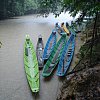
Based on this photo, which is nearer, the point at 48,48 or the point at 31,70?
the point at 31,70

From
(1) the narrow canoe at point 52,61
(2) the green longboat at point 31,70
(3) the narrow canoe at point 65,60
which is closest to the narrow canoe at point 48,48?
(1) the narrow canoe at point 52,61

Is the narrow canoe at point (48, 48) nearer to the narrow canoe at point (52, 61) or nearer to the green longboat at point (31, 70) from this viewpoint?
the narrow canoe at point (52, 61)

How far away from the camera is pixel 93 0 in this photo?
152 inches

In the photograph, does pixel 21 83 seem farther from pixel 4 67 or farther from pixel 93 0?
pixel 93 0

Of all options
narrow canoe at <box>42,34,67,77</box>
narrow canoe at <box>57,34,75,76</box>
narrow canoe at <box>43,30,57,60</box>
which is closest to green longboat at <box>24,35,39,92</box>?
narrow canoe at <box>42,34,67,77</box>

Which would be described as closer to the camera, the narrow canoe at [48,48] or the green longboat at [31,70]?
the green longboat at [31,70]

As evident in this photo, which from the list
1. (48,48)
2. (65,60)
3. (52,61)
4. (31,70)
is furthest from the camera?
(48,48)

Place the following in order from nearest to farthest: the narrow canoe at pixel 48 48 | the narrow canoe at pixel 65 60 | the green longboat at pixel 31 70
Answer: the green longboat at pixel 31 70 → the narrow canoe at pixel 65 60 → the narrow canoe at pixel 48 48

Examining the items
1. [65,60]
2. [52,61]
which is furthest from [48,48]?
[52,61]

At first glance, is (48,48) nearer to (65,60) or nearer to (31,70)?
(65,60)

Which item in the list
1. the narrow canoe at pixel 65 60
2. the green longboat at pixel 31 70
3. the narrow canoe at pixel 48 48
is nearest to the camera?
the green longboat at pixel 31 70

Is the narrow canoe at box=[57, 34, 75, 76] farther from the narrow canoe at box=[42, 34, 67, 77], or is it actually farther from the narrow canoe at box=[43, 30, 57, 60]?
the narrow canoe at box=[43, 30, 57, 60]

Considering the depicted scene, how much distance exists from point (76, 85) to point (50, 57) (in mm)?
4381

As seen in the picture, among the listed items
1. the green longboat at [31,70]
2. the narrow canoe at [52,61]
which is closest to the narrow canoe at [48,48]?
the narrow canoe at [52,61]
